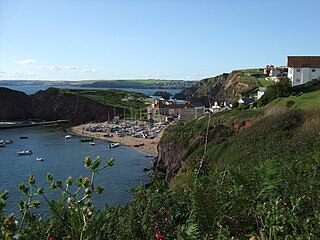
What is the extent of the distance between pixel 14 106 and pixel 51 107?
873 cm

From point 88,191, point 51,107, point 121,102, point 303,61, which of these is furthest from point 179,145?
point 121,102

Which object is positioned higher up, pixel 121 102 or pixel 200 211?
pixel 200 211

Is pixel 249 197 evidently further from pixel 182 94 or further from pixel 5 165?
pixel 182 94

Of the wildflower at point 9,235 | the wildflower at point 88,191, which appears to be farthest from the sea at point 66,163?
the wildflower at point 9,235

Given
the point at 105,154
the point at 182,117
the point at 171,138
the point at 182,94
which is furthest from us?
the point at 182,94

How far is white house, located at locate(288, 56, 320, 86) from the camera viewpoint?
58031 mm

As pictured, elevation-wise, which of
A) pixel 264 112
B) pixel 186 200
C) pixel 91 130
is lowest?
pixel 91 130

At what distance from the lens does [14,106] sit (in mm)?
100625

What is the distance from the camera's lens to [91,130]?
79.2 m

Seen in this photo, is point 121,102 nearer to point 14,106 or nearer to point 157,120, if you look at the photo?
A: point 157,120

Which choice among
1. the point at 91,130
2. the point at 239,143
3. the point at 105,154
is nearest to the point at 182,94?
the point at 91,130

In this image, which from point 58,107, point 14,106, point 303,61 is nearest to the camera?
point 303,61

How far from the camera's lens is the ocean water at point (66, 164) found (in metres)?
32.4

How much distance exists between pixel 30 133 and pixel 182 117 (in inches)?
1110
